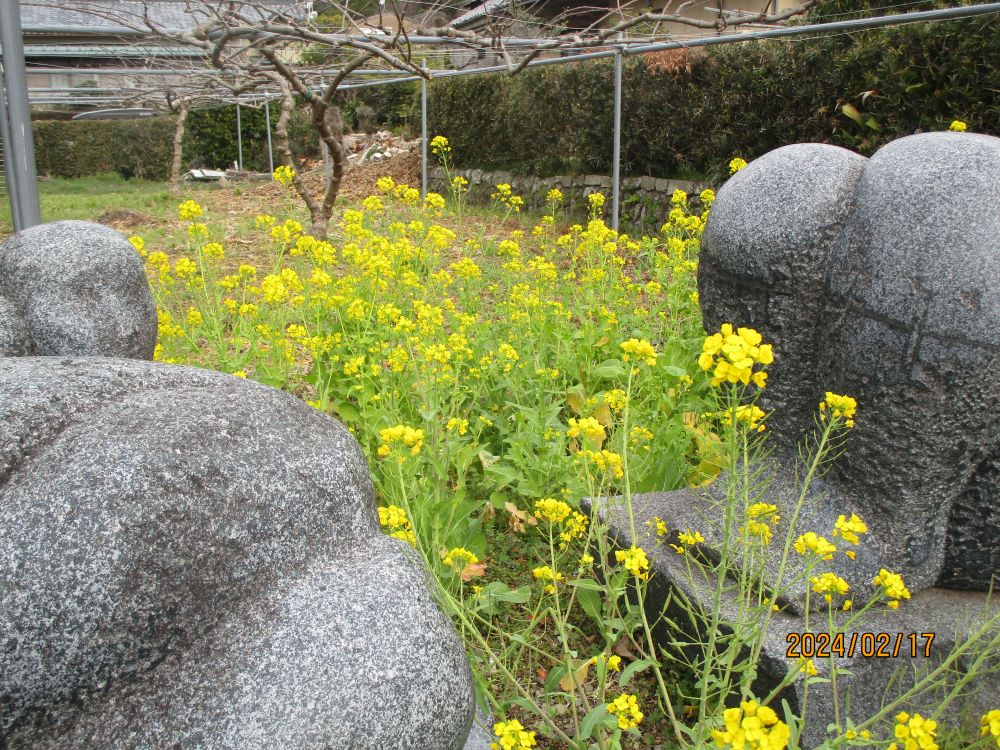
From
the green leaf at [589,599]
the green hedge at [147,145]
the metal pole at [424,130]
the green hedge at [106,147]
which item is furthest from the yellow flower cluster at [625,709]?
the green hedge at [106,147]

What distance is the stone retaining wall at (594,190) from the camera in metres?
9.72

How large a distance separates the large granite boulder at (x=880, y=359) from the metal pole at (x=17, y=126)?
504 cm

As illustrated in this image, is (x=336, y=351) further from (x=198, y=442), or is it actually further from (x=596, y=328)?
(x=198, y=442)

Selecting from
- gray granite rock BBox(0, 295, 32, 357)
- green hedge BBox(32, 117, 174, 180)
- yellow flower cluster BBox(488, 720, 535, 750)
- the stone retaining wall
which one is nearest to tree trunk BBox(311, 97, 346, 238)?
the stone retaining wall

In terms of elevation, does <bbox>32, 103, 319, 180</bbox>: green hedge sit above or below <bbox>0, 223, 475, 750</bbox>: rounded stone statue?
above

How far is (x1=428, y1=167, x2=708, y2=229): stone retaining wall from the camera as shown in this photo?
9719 millimetres

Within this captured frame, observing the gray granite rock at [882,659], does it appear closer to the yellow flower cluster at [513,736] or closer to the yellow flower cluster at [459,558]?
the yellow flower cluster at [459,558]

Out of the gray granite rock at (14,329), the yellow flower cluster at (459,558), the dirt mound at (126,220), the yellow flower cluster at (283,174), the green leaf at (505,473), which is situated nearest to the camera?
the yellow flower cluster at (459,558)

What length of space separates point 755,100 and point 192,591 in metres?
8.15

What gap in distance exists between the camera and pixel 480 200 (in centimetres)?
1392

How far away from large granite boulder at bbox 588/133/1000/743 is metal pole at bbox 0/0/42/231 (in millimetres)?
5036

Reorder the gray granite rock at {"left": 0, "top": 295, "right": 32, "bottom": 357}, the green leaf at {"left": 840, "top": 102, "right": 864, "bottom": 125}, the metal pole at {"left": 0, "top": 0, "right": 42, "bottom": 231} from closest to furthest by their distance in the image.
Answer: the gray granite rock at {"left": 0, "top": 295, "right": 32, "bottom": 357} → the metal pole at {"left": 0, "top": 0, "right": 42, "bottom": 231} → the green leaf at {"left": 840, "top": 102, "right": 864, "bottom": 125}

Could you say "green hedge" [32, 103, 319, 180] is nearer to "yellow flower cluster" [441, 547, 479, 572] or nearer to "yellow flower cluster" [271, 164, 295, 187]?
"yellow flower cluster" [271, 164, 295, 187]
